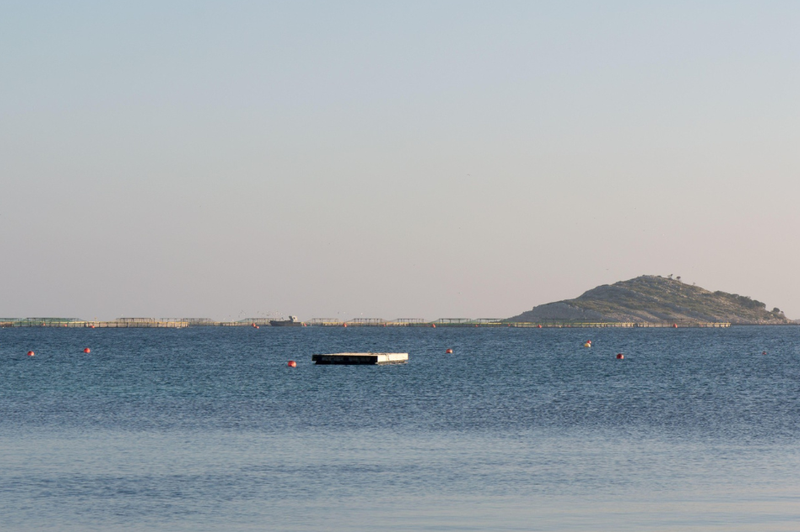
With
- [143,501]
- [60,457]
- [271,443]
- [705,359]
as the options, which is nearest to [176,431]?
[271,443]

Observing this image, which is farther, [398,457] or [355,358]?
[355,358]

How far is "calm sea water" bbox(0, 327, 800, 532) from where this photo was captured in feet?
92.7

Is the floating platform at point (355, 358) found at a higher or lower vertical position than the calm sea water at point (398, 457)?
higher

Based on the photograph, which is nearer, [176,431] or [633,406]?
[176,431]

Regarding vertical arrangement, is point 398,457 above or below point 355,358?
below

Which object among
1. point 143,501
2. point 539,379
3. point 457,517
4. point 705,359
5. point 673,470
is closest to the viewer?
point 457,517

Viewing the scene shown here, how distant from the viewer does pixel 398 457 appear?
129 feet

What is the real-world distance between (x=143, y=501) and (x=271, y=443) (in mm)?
13271

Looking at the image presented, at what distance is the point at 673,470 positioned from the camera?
36.4m

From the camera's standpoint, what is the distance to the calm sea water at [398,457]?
28250 mm

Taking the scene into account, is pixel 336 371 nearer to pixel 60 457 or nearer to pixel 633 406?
pixel 633 406

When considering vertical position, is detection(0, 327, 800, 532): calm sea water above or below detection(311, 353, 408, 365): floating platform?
below

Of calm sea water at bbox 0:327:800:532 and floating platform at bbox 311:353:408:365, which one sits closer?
calm sea water at bbox 0:327:800:532

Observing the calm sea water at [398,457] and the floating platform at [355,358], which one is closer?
the calm sea water at [398,457]
